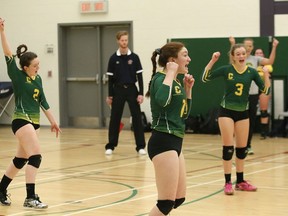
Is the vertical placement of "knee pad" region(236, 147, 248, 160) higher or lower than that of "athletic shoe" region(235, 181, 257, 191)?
higher

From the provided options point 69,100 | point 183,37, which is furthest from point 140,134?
point 69,100

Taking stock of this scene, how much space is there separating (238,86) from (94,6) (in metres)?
10.8

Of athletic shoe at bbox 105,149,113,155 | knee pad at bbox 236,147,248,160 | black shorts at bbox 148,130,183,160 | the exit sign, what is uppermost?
the exit sign

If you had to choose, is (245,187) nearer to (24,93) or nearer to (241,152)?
(241,152)

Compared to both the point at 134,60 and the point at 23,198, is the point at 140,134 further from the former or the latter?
the point at 23,198

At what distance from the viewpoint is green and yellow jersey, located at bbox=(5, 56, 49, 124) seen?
8.55 m

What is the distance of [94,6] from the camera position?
19.8 m

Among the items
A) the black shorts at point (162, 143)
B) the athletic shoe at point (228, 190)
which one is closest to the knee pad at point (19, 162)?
the athletic shoe at point (228, 190)

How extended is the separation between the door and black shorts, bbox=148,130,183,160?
1347 cm

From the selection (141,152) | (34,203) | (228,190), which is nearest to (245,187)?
(228,190)

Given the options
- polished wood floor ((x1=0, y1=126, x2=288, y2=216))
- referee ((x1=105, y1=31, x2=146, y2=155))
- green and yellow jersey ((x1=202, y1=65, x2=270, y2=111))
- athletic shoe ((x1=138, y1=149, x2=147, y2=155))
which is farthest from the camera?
athletic shoe ((x1=138, y1=149, x2=147, y2=155))

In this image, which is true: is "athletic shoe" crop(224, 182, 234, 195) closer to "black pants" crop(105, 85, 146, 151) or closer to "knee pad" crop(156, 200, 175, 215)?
"knee pad" crop(156, 200, 175, 215)

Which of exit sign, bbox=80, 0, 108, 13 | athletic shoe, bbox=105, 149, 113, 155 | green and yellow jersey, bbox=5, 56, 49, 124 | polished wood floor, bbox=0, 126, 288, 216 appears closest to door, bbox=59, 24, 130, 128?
exit sign, bbox=80, 0, 108, 13

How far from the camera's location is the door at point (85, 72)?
1997cm
